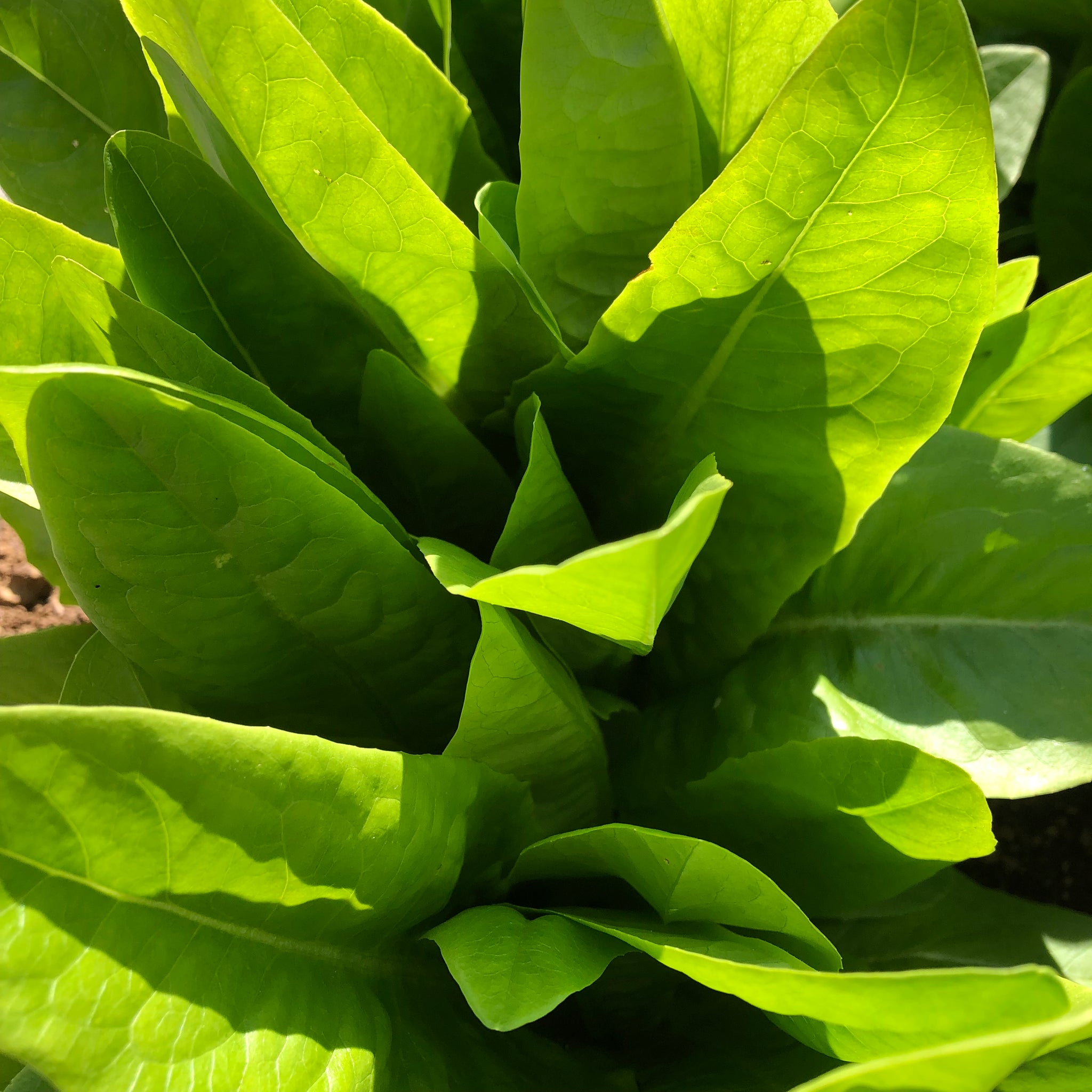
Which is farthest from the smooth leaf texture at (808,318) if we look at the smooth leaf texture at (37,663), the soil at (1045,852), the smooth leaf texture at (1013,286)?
the soil at (1045,852)

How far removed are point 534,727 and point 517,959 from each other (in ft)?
0.37

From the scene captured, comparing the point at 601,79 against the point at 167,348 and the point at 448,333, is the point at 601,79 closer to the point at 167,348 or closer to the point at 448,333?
the point at 448,333

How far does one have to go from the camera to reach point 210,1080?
0.40 metres

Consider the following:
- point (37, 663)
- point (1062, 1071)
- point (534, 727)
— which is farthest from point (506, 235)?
point (1062, 1071)

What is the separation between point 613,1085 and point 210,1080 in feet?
0.95

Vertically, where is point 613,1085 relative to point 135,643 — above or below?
below

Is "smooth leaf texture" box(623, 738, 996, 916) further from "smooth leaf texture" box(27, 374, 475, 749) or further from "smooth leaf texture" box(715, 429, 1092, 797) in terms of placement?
"smooth leaf texture" box(27, 374, 475, 749)

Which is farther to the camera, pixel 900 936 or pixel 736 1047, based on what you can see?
pixel 900 936

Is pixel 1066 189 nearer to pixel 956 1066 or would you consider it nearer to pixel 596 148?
pixel 596 148

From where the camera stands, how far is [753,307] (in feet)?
1.67

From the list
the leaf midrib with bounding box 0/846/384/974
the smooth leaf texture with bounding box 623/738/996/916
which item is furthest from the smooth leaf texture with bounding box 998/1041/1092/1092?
the leaf midrib with bounding box 0/846/384/974

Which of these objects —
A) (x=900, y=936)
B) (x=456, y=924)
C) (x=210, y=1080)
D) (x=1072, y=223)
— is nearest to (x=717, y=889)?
(x=456, y=924)

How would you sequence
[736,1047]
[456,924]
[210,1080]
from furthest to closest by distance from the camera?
[736,1047], [456,924], [210,1080]

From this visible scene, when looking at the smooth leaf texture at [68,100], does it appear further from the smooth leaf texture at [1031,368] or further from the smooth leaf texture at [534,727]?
the smooth leaf texture at [1031,368]
